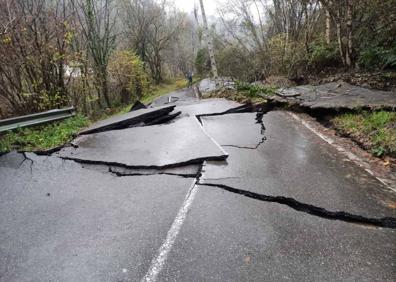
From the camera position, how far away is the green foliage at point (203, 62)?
37469mm

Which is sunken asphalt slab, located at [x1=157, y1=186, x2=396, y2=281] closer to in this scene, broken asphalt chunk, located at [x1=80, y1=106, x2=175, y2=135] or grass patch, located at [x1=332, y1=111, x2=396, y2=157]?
grass patch, located at [x1=332, y1=111, x2=396, y2=157]

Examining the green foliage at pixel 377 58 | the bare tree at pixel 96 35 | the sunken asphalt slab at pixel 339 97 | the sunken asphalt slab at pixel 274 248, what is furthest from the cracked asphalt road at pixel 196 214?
the bare tree at pixel 96 35

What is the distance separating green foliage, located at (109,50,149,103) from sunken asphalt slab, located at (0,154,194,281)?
1670cm

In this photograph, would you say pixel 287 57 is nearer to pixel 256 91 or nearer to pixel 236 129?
pixel 256 91

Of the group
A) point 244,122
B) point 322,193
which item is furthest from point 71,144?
point 322,193

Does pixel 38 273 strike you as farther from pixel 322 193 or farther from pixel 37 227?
pixel 322 193

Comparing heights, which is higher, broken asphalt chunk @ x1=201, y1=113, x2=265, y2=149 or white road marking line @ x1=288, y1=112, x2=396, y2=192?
broken asphalt chunk @ x1=201, y1=113, x2=265, y2=149

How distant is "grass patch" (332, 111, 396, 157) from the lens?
198 inches

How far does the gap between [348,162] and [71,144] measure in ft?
19.4

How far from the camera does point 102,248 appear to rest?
115 inches

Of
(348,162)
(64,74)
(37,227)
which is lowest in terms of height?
(348,162)

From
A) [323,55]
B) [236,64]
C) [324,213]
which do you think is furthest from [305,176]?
[236,64]

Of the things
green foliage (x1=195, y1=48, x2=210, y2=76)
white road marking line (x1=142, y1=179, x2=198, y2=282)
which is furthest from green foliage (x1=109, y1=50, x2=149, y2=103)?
white road marking line (x1=142, y1=179, x2=198, y2=282)

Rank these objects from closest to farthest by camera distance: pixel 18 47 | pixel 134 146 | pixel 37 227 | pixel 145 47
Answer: pixel 37 227, pixel 134 146, pixel 18 47, pixel 145 47
